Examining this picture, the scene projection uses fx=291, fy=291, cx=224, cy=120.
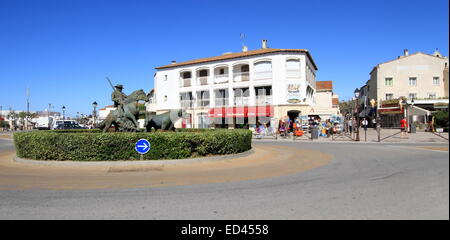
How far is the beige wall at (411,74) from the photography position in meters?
42.0

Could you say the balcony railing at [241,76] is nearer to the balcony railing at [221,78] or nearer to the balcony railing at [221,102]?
the balcony railing at [221,78]

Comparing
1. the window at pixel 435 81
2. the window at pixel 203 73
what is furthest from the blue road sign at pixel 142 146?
the window at pixel 435 81

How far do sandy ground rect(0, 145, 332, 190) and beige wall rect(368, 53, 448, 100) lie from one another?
40.6 m

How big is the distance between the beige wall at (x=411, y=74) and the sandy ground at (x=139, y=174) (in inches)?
1597

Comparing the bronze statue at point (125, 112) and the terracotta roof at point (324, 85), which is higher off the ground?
the terracotta roof at point (324, 85)

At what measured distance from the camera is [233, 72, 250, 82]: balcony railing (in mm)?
38375

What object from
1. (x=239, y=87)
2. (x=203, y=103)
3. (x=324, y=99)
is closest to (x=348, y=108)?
(x=324, y=99)

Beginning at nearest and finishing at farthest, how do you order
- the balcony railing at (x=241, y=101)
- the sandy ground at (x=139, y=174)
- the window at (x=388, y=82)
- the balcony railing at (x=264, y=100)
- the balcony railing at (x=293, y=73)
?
1. the sandy ground at (x=139, y=174)
2. the balcony railing at (x=293, y=73)
3. the balcony railing at (x=264, y=100)
4. the balcony railing at (x=241, y=101)
5. the window at (x=388, y=82)

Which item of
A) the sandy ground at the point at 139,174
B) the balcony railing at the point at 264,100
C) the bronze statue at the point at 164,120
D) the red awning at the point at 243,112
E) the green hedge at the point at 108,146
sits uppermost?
the balcony railing at the point at 264,100

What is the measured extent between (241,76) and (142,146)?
2989 centimetres

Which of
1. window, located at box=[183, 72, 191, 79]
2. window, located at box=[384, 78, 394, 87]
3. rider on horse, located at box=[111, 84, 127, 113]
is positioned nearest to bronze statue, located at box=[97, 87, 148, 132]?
rider on horse, located at box=[111, 84, 127, 113]

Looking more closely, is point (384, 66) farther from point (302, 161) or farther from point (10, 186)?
point (10, 186)

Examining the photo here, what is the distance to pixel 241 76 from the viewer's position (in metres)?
38.7
